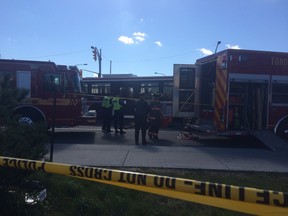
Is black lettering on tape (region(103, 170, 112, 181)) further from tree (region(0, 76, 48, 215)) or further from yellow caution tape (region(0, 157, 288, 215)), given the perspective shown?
tree (region(0, 76, 48, 215))

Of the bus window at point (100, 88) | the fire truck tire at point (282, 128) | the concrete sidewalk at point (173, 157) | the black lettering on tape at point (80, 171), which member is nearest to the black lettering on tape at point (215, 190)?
the black lettering on tape at point (80, 171)

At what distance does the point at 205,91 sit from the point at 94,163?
20.6 feet

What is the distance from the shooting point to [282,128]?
11844 mm

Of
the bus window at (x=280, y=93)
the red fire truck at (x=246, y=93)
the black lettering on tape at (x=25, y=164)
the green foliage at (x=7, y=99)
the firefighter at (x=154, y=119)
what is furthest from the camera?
the firefighter at (x=154, y=119)

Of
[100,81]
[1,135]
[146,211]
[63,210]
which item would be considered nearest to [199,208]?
[146,211]

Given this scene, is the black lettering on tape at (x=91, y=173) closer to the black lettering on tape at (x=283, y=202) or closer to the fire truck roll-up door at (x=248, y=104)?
the black lettering on tape at (x=283, y=202)

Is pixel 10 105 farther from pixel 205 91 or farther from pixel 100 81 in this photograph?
pixel 100 81

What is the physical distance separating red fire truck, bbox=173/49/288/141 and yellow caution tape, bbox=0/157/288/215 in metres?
8.21

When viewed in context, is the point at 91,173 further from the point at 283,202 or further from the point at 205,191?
the point at 283,202

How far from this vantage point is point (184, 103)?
43.0 ft

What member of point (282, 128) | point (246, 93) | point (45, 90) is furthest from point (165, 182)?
point (45, 90)

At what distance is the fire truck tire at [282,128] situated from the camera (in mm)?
11742

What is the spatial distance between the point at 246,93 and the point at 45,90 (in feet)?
22.5

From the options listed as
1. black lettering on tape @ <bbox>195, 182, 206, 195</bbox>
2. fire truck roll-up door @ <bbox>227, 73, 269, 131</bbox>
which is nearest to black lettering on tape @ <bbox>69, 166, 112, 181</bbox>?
black lettering on tape @ <bbox>195, 182, 206, 195</bbox>
